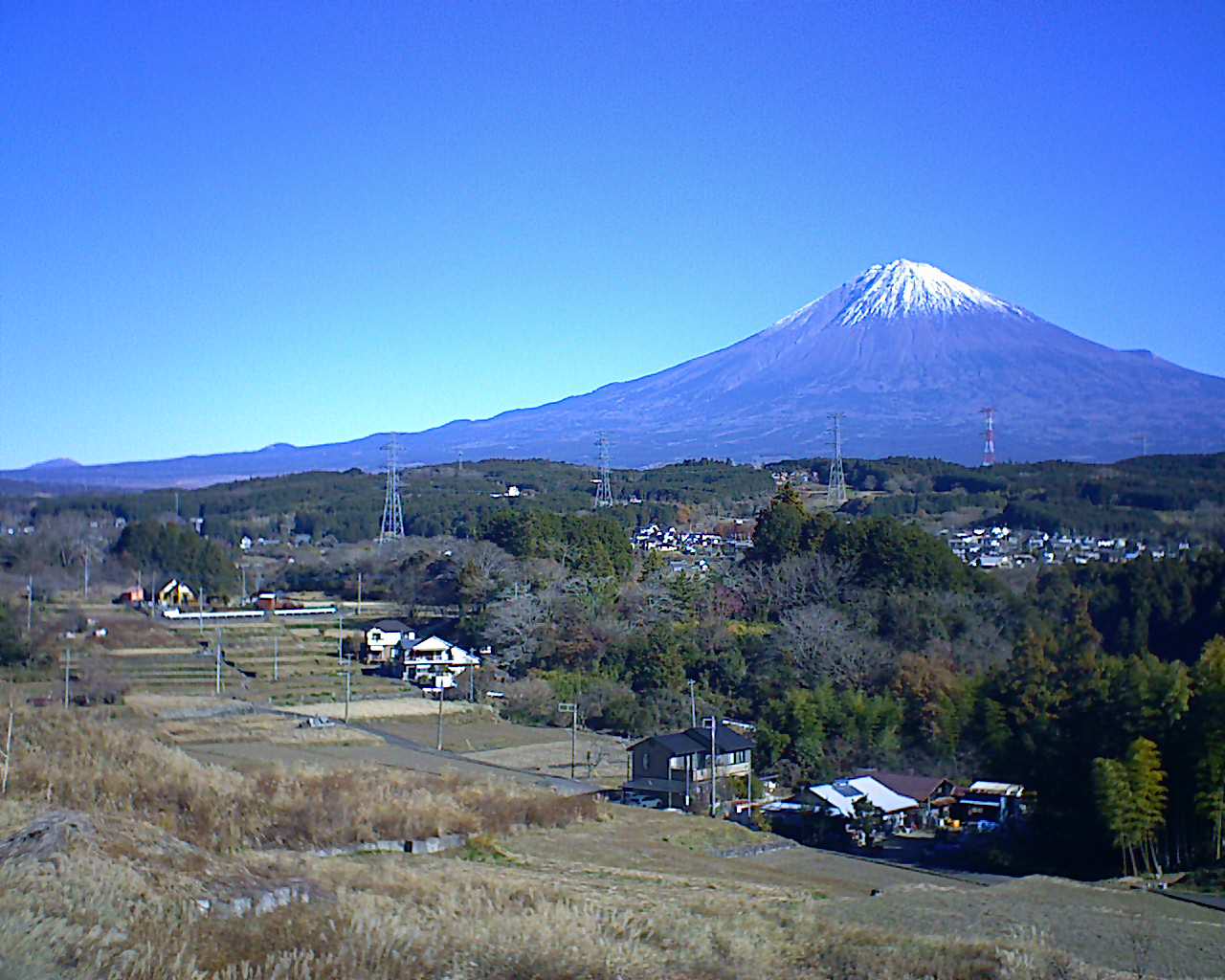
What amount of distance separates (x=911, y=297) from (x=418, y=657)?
49.9m

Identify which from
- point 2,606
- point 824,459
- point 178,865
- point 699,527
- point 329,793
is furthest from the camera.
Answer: point 824,459

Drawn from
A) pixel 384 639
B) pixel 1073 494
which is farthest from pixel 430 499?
pixel 1073 494

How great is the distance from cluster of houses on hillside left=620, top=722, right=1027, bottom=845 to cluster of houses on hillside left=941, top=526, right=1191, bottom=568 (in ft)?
33.9

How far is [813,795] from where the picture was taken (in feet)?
43.9

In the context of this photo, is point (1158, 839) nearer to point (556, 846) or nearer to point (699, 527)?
point (556, 846)

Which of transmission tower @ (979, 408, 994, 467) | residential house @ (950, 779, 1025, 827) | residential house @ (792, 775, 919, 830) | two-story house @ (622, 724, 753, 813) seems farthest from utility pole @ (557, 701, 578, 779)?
transmission tower @ (979, 408, 994, 467)

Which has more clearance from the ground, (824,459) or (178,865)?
(824,459)

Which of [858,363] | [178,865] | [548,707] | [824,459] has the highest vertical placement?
[858,363]

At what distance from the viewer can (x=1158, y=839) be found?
11.3 metres

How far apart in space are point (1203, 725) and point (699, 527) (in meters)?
23.1

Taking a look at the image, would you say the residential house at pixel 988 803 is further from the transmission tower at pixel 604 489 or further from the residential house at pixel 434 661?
the transmission tower at pixel 604 489

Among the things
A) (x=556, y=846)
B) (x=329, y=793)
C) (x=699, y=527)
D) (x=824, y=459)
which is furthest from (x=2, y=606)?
(x=824, y=459)

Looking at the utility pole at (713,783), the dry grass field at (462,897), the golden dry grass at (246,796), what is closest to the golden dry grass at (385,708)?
the dry grass field at (462,897)

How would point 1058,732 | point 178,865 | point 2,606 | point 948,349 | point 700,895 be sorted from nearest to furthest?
point 178,865 < point 700,895 < point 1058,732 < point 2,606 < point 948,349
